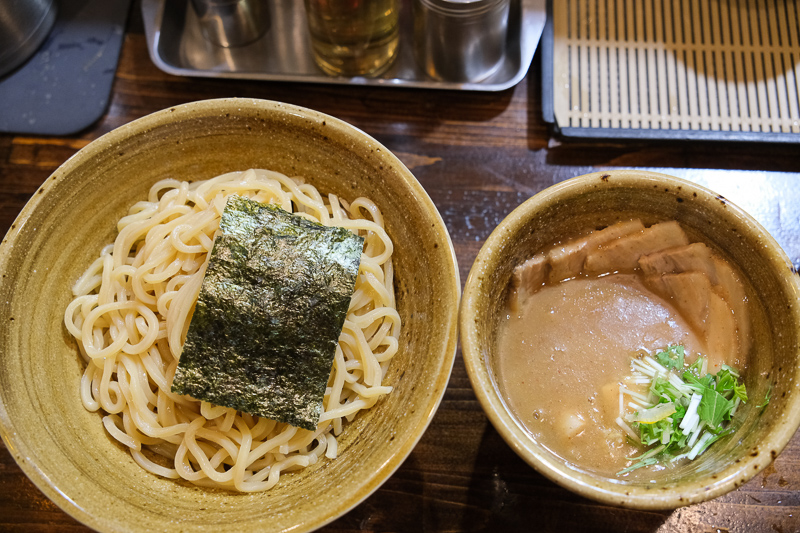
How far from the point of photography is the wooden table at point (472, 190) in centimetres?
185

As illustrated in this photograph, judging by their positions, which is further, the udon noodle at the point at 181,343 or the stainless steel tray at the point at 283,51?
the stainless steel tray at the point at 283,51

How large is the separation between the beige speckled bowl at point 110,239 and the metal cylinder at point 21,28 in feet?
3.78

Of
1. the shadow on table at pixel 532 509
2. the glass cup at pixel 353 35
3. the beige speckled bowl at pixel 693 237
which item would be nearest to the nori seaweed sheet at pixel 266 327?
the beige speckled bowl at pixel 693 237

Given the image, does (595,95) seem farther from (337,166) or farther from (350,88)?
(337,166)

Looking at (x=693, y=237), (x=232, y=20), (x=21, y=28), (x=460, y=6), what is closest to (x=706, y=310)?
(x=693, y=237)

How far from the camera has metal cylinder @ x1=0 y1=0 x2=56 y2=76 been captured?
2434 millimetres

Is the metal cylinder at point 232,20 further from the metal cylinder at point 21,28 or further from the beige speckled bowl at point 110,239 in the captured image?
the beige speckled bowl at point 110,239

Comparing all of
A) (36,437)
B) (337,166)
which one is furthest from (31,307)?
(337,166)

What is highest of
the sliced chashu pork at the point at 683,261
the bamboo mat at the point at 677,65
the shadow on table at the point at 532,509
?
the bamboo mat at the point at 677,65

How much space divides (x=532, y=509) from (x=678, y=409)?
584mm

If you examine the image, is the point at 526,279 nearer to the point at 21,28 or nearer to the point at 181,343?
the point at 181,343

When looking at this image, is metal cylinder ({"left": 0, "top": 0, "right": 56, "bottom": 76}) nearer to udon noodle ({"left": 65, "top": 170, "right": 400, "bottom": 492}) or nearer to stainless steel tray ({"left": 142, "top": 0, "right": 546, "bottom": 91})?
stainless steel tray ({"left": 142, "top": 0, "right": 546, "bottom": 91})

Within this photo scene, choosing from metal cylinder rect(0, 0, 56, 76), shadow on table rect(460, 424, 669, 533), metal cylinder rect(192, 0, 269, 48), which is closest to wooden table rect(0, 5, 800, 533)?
shadow on table rect(460, 424, 669, 533)

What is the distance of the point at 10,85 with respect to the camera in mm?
2465
